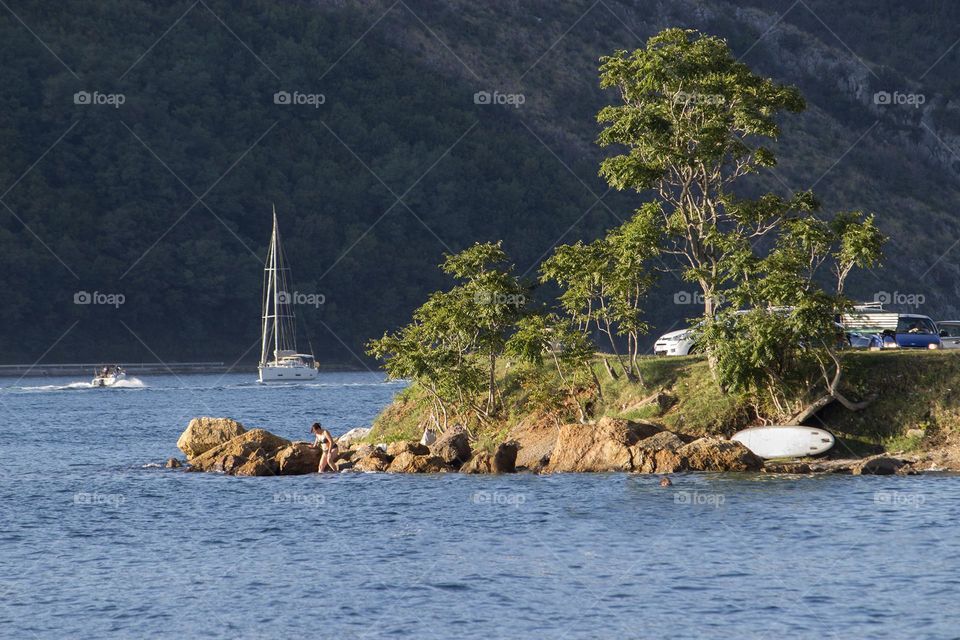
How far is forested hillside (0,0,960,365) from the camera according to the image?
14038 centimetres

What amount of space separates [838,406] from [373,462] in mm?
15401

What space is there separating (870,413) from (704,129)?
35.4 feet

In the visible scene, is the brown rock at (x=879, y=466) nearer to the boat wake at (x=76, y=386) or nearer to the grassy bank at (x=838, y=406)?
the grassy bank at (x=838, y=406)

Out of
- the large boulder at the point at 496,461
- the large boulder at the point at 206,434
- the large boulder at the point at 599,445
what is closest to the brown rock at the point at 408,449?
the large boulder at the point at 496,461

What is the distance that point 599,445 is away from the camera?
41.9 metres

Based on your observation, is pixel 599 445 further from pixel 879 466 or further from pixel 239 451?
pixel 239 451

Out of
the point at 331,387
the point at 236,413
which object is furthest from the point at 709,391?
the point at 331,387

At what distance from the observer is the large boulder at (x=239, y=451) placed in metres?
46.6

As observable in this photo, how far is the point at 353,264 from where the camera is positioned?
150m

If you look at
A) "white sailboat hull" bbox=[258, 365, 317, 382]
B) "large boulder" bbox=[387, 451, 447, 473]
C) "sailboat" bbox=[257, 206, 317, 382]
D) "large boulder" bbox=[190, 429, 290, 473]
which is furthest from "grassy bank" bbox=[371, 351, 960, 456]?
"white sailboat hull" bbox=[258, 365, 317, 382]

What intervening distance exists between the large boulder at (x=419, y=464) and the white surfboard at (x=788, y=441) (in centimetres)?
992

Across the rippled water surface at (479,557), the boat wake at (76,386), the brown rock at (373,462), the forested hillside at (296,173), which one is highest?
the forested hillside at (296,173)

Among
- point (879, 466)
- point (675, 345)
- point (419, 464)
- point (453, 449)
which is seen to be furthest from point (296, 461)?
point (879, 466)

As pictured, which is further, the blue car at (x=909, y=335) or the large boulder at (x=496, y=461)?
the blue car at (x=909, y=335)
